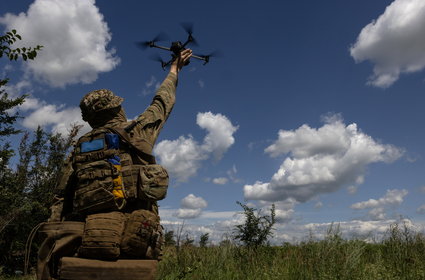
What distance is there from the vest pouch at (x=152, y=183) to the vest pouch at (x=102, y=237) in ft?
1.16

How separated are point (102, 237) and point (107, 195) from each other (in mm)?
371

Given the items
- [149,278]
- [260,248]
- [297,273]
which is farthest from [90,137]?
[260,248]

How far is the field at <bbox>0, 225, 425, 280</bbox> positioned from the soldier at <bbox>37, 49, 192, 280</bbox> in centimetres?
247

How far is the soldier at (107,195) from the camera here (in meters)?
3.20

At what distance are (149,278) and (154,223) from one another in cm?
47

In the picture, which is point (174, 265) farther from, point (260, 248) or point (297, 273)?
point (297, 273)

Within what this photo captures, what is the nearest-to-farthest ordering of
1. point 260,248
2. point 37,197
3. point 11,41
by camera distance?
point 11,41 → point 260,248 → point 37,197

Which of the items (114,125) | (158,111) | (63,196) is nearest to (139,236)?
(63,196)

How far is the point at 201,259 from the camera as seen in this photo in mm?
6719

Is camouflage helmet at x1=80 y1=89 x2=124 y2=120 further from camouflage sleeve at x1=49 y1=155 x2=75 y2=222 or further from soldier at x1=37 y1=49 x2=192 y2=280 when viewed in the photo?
camouflage sleeve at x1=49 y1=155 x2=75 y2=222

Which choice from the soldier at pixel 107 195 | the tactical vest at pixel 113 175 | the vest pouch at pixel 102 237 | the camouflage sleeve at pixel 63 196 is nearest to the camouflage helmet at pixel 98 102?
the soldier at pixel 107 195

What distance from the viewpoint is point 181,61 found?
15.0ft

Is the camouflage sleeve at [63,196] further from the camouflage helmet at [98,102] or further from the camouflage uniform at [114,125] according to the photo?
the camouflage helmet at [98,102]

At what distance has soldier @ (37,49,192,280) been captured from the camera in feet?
10.5
